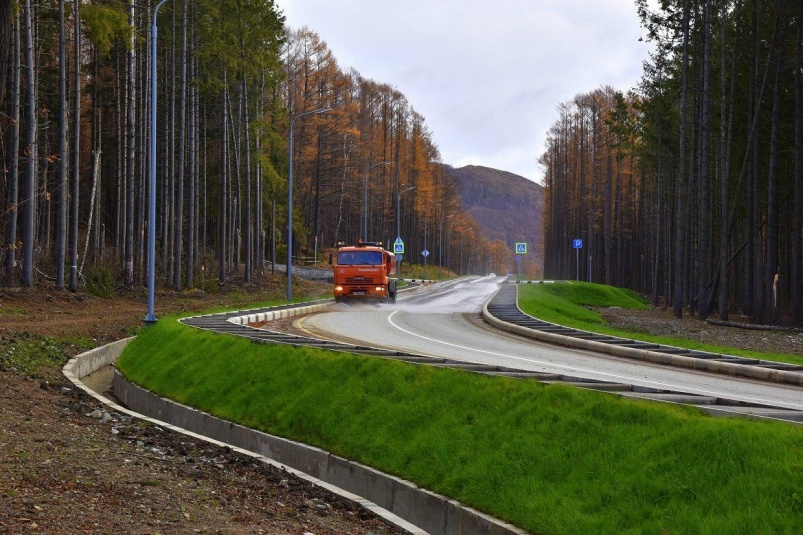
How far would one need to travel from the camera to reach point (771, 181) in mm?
31625

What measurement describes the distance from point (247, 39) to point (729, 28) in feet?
73.6

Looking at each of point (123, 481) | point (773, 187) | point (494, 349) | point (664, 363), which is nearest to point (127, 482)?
point (123, 481)

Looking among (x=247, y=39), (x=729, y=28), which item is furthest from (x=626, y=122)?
(x=247, y=39)

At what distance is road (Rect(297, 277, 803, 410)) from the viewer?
13.2 m

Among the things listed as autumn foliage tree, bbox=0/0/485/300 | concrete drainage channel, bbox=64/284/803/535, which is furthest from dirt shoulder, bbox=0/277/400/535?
autumn foliage tree, bbox=0/0/485/300

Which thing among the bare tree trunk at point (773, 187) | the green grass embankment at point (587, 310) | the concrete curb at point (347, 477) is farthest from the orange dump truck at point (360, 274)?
the concrete curb at point (347, 477)

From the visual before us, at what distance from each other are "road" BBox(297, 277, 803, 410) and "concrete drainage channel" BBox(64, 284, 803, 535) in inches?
26.3

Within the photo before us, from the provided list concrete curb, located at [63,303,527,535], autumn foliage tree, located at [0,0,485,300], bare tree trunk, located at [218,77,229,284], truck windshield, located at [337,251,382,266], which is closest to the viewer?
concrete curb, located at [63,303,527,535]

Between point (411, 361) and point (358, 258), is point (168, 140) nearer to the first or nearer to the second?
point (358, 258)

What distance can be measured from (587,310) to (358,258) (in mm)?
10918

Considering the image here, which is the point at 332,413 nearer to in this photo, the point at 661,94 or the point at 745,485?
the point at 745,485

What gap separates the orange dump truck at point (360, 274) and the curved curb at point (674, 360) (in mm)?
15063

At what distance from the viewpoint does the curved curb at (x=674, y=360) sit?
14.6m

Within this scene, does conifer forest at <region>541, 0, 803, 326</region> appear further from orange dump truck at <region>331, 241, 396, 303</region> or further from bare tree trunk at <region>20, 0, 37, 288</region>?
bare tree trunk at <region>20, 0, 37, 288</region>
